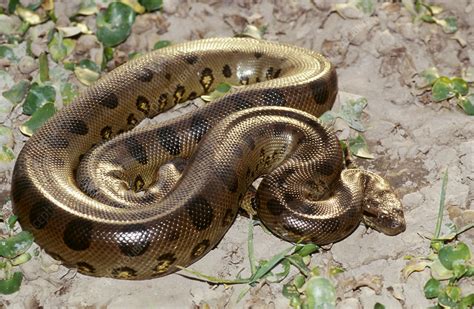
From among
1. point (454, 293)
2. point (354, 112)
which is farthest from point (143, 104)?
point (454, 293)

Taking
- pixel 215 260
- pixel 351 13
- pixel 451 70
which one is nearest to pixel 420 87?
pixel 451 70

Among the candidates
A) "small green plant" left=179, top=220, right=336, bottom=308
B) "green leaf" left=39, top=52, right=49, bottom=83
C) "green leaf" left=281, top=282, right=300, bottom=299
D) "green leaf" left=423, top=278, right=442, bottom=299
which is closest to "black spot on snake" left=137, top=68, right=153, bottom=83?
"green leaf" left=39, top=52, right=49, bottom=83

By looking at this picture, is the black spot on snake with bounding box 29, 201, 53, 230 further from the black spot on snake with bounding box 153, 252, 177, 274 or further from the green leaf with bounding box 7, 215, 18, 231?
the black spot on snake with bounding box 153, 252, 177, 274

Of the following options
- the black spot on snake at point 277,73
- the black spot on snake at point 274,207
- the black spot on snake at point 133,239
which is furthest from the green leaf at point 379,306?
the black spot on snake at point 277,73

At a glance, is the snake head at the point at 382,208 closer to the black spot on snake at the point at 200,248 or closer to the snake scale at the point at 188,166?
the snake scale at the point at 188,166

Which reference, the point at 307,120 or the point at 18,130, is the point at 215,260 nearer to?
the point at 307,120

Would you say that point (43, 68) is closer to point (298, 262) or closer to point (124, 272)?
point (124, 272)
